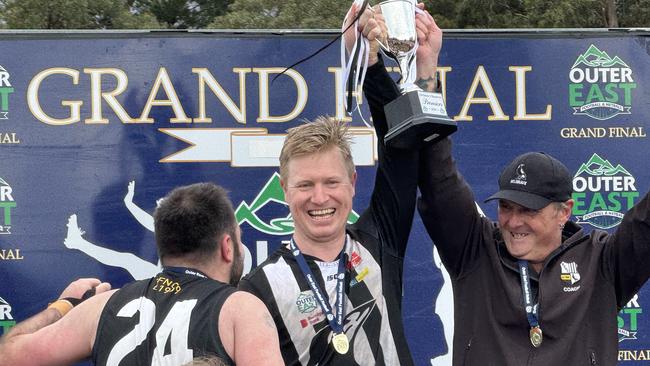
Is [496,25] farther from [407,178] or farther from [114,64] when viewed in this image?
[407,178]

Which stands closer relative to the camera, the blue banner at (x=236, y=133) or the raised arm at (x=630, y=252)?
the raised arm at (x=630, y=252)

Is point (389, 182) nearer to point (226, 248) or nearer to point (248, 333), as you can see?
point (226, 248)

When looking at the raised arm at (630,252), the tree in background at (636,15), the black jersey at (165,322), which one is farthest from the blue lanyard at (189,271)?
the tree in background at (636,15)

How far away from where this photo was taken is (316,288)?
8.60ft

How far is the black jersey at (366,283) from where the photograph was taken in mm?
2576

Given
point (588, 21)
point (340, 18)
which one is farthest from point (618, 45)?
point (588, 21)

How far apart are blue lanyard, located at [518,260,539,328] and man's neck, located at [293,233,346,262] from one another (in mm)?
563

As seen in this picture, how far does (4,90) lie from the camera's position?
13.7ft

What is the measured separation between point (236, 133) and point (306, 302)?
5.75 ft

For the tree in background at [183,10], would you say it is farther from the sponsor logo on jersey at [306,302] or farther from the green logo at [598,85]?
the sponsor logo on jersey at [306,302]

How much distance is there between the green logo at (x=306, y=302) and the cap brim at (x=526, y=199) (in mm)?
603

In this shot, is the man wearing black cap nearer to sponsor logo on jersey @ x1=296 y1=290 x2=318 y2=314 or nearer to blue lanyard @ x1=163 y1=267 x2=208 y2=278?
sponsor logo on jersey @ x1=296 y1=290 x2=318 y2=314

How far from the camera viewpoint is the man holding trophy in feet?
8.48

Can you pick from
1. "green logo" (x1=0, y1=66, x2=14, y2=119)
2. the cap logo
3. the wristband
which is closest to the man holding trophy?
the cap logo
